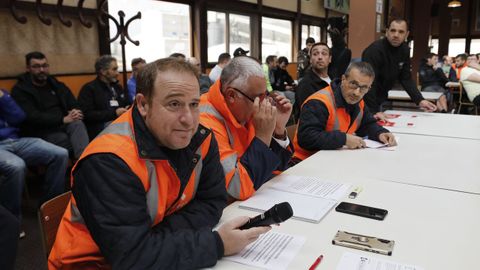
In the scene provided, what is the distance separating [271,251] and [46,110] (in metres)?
3.06

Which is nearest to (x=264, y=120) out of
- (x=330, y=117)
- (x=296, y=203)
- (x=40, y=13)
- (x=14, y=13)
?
(x=296, y=203)

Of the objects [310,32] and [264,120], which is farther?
[310,32]

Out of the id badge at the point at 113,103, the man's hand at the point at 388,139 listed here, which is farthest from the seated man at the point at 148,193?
the id badge at the point at 113,103

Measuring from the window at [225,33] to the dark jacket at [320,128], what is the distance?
189 inches

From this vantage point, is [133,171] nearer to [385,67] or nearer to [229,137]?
[229,137]

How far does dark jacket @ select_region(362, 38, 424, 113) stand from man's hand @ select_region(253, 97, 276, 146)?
231 cm

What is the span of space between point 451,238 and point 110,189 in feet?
3.31

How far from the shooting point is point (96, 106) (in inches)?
158

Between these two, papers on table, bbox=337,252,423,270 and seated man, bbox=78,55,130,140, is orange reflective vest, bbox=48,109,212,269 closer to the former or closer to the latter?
papers on table, bbox=337,252,423,270

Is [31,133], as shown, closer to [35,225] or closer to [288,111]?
[35,225]

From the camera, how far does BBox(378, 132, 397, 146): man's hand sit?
2.54 m

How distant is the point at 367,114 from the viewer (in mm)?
2877

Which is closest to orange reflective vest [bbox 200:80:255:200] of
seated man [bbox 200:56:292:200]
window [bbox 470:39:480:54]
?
seated man [bbox 200:56:292:200]

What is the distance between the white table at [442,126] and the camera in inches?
116
